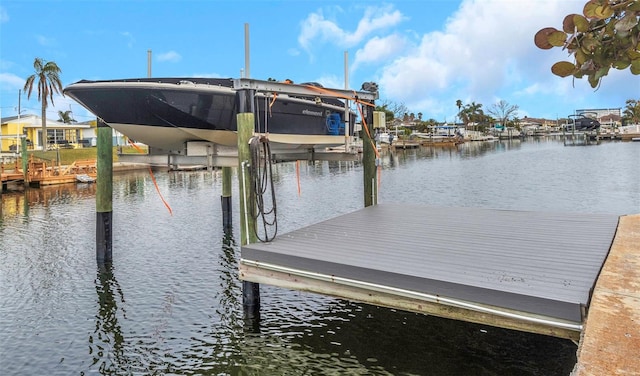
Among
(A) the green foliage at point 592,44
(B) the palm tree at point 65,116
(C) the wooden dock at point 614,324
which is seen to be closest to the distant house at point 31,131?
(B) the palm tree at point 65,116

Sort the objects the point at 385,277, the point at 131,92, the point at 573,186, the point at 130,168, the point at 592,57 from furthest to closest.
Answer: the point at 130,168 < the point at 573,186 < the point at 131,92 < the point at 385,277 < the point at 592,57

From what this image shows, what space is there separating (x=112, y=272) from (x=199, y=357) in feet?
15.5

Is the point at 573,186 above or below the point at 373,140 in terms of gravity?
below

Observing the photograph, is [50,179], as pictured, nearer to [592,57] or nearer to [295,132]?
[295,132]

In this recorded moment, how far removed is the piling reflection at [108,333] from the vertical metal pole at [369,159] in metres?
5.33

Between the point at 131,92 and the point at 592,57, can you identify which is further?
the point at 131,92

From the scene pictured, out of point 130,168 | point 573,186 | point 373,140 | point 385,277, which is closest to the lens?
point 385,277

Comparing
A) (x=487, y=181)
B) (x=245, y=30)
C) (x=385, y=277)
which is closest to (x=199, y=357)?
(x=385, y=277)

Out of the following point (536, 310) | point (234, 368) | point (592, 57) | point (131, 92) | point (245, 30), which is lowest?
point (234, 368)

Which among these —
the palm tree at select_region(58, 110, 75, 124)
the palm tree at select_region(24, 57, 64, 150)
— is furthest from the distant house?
the palm tree at select_region(58, 110, 75, 124)

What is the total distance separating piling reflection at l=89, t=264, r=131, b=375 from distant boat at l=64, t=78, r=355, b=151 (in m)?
3.03

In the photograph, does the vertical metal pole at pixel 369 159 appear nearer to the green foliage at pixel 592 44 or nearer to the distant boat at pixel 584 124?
the green foliage at pixel 592 44

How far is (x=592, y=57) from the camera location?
5.99 feet

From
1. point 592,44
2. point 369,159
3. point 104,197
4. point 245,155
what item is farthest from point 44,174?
point 592,44
